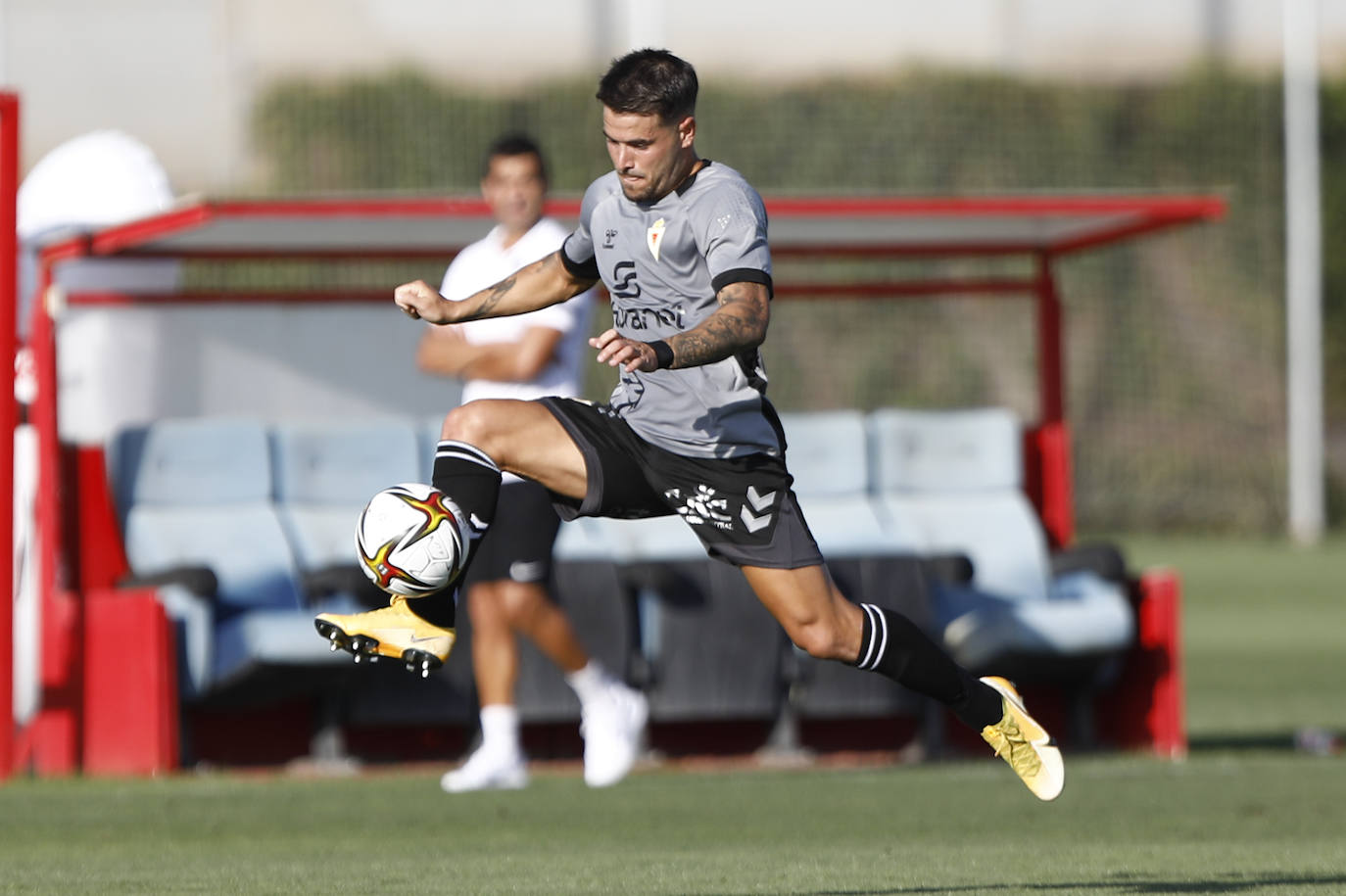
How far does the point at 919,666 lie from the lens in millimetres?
5867

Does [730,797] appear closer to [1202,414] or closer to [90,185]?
[90,185]

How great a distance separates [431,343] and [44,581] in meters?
1.96

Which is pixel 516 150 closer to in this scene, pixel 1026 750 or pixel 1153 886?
pixel 1026 750

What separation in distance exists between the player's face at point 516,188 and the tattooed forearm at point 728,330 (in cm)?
324

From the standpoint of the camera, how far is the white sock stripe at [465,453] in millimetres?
5637

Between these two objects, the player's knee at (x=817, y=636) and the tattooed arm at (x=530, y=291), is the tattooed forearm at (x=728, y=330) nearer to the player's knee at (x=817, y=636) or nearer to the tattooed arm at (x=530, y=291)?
the tattooed arm at (x=530, y=291)

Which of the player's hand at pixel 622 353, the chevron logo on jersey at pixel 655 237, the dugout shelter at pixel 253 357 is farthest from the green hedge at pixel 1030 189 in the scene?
the player's hand at pixel 622 353

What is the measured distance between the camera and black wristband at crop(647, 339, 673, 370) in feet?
16.3

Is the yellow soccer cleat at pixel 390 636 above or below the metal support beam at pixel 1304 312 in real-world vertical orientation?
below

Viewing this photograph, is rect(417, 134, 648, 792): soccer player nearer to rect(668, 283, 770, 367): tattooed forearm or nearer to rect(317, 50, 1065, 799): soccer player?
rect(317, 50, 1065, 799): soccer player

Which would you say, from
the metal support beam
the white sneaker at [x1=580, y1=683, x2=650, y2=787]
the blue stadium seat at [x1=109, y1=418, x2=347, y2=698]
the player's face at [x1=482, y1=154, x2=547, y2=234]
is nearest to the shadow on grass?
the white sneaker at [x1=580, y1=683, x2=650, y2=787]

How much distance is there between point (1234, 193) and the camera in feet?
80.2

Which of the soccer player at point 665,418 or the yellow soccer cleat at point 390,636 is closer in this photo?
the yellow soccer cleat at point 390,636

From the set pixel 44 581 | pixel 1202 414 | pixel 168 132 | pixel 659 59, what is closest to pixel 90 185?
pixel 44 581
